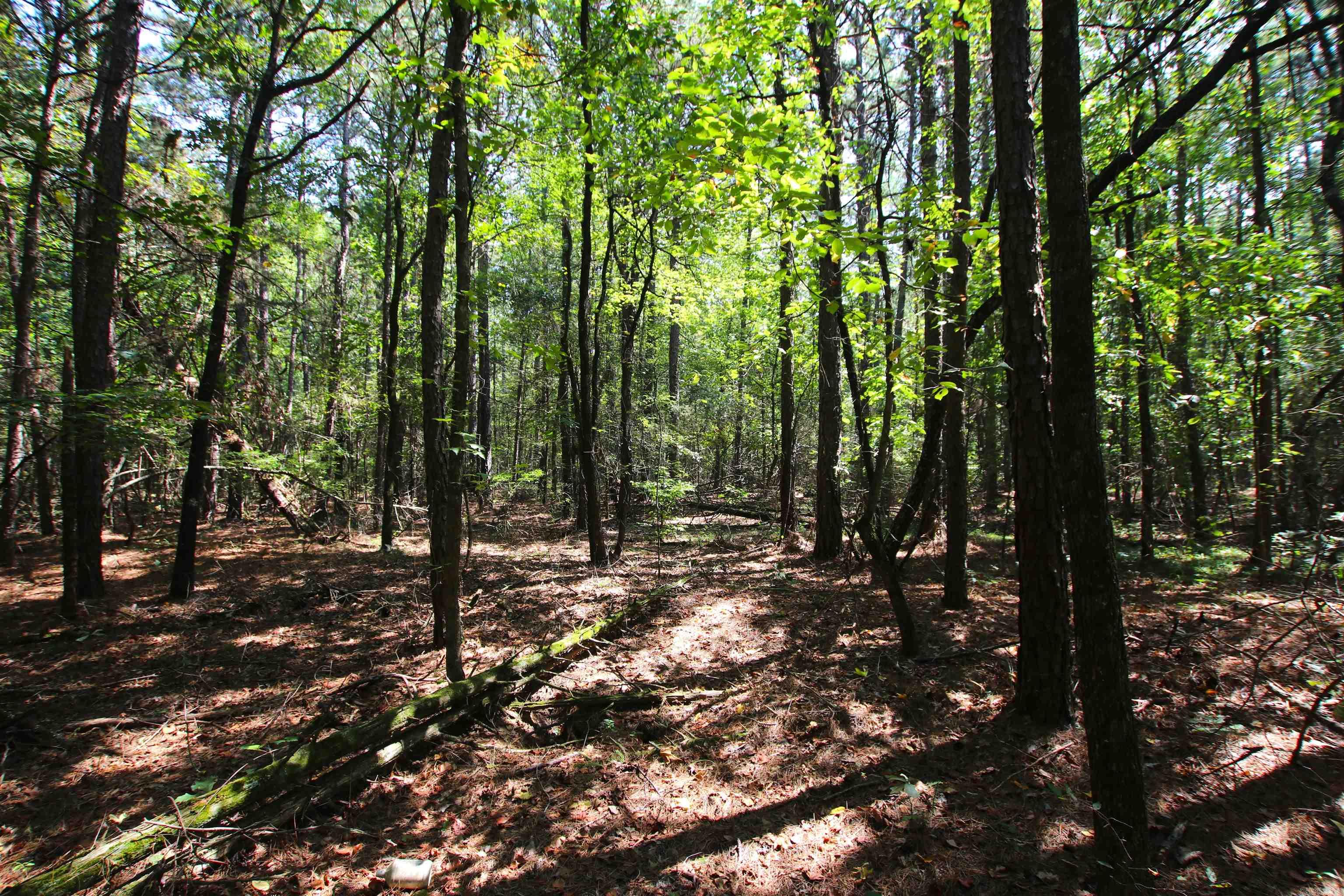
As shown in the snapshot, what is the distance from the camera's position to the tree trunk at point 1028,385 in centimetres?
417

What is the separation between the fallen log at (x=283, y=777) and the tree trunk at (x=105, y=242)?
240 inches

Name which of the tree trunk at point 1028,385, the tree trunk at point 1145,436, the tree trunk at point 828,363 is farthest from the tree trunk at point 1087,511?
the tree trunk at point 1145,436

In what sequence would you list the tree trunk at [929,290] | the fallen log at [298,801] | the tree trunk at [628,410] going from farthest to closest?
the tree trunk at [628,410] < the tree trunk at [929,290] < the fallen log at [298,801]

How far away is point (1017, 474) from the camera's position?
4.46 meters

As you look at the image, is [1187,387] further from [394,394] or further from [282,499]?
[282,499]

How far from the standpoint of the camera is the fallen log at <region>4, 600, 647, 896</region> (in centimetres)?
277

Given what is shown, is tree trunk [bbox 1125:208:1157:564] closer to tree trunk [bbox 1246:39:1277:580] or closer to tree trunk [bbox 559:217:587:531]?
tree trunk [bbox 1246:39:1277:580]

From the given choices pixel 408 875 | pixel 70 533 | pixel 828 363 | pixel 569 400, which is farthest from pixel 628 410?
pixel 408 875

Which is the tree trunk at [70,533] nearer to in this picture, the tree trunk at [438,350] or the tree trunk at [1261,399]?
the tree trunk at [438,350]

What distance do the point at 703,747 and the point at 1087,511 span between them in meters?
3.42

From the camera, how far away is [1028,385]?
426 cm

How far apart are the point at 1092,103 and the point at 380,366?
17.5 meters

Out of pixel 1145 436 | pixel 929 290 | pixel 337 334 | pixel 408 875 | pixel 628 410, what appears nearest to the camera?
pixel 408 875

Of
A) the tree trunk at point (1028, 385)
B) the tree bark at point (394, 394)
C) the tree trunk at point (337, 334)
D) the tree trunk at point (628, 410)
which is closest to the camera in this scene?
the tree trunk at point (1028, 385)
